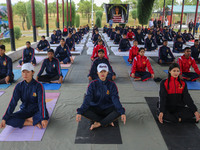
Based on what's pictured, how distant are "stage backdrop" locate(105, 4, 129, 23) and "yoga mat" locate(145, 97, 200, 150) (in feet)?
73.3

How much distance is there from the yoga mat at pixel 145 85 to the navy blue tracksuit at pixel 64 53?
11.0ft

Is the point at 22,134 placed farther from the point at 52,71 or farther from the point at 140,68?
the point at 140,68

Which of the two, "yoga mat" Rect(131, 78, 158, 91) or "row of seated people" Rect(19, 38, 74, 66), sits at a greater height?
"row of seated people" Rect(19, 38, 74, 66)

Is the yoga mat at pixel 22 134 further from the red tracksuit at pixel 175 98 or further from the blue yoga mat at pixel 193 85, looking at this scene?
the blue yoga mat at pixel 193 85

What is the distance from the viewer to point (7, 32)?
10.4m

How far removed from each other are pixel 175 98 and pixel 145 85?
88.0 inches

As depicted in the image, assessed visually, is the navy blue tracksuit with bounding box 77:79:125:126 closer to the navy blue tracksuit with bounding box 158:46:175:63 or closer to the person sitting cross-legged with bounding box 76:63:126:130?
the person sitting cross-legged with bounding box 76:63:126:130

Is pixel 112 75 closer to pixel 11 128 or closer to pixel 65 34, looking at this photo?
pixel 11 128

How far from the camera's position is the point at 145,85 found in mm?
5980

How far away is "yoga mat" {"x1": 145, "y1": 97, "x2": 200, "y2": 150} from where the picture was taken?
3118 mm

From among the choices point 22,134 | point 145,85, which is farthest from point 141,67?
point 22,134

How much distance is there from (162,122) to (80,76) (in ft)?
12.3

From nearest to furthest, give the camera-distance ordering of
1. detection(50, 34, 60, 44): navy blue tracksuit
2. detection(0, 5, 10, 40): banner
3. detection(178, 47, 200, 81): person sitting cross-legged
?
detection(178, 47, 200, 81): person sitting cross-legged
detection(0, 5, 10, 40): banner
detection(50, 34, 60, 44): navy blue tracksuit

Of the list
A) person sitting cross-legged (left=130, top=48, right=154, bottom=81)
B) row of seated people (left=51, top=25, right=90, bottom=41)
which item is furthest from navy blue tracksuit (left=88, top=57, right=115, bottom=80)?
row of seated people (left=51, top=25, right=90, bottom=41)
